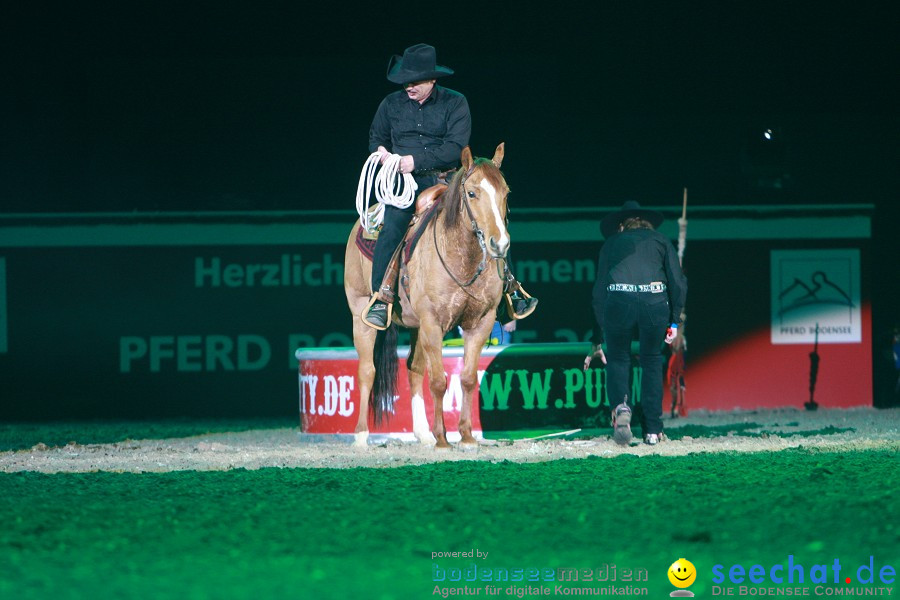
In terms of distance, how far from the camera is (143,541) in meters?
5.08

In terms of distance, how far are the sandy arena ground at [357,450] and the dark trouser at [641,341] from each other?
0.35 meters

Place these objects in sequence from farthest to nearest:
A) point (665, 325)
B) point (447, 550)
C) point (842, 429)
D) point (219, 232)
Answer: point (219, 232)
point (842, 429)
point (665, 325)
point (447, 550)

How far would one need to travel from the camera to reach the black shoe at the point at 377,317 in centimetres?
884

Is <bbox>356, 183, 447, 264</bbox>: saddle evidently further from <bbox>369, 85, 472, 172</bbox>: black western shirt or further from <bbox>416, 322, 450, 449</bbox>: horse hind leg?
<bbox>416, 322, 450, 449</bbox>: horse hind leg

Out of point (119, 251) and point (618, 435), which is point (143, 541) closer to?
point (618, 435)

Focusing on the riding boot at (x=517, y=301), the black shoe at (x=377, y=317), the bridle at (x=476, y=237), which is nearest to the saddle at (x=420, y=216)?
the bridle at (x=476, y=237)

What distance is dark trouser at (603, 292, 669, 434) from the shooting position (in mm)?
8891

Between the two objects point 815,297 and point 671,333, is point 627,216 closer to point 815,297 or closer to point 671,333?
point 671,333

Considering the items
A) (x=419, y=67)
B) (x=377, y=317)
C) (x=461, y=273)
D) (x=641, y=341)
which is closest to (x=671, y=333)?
(x=641, y=341)

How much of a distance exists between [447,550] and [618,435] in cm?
417

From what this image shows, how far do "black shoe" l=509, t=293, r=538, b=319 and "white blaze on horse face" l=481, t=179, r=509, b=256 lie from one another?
1.17 metres

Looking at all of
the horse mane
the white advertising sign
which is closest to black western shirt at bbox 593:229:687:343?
the horse mane

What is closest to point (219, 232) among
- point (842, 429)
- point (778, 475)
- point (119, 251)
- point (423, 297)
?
point (119, 251)

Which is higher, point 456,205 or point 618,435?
point 456,205
